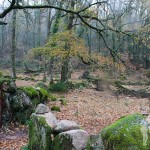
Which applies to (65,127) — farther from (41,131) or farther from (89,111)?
(89,111)

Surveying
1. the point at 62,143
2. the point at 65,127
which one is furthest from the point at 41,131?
the point at 62,143

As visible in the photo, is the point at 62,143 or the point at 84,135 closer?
the point at 84,135

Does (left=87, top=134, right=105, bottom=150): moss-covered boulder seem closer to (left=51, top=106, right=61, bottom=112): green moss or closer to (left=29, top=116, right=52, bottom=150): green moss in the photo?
(left=29, top=116, right=52, bottom=150): green moss

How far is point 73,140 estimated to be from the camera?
20.7ft

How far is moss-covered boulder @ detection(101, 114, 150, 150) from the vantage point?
15.7 feet

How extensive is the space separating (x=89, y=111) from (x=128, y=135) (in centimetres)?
1059

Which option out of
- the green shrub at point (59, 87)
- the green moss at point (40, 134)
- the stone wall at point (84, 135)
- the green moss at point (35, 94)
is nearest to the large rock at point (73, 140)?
the stone wall at point (84, 135)

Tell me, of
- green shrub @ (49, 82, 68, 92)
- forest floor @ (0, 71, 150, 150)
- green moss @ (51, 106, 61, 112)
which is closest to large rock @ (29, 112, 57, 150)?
forest floor @ (0, 71, 150, 150)

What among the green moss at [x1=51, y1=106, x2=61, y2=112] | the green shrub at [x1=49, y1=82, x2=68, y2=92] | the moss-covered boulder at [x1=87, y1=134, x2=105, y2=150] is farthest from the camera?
Result: the green shrub at [x1=49, y1=82, x2=68, y2=92]

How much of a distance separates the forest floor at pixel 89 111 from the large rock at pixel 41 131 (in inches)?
65.4

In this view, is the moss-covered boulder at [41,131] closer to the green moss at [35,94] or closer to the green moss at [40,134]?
the green moss at [40,134]

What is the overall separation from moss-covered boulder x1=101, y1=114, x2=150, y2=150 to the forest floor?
506 cm

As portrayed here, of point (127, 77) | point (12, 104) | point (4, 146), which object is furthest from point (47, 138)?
point (127, 77)

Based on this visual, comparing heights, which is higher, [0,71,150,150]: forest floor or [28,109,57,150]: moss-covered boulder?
[28,109,57,150]: moss-covered boulder
